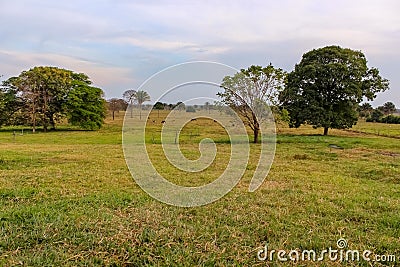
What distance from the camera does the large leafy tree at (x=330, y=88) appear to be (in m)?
25.7

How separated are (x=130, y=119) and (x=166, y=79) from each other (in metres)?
2.91

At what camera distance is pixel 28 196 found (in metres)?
6.05

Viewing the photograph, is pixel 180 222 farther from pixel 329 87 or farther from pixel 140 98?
pixel 329 87

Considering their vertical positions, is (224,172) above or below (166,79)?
below

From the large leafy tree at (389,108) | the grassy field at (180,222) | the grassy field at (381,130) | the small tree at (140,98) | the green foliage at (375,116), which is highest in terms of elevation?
the large leafy tree at (389,108)

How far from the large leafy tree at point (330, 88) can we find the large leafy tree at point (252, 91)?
4.60 meters

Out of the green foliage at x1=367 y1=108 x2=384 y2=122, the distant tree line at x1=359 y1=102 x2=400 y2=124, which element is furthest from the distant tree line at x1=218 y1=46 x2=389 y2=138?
the green foliage at x1=367 y1=108 x2=384 y2=122

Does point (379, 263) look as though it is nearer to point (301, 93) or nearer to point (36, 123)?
point (301, 93)

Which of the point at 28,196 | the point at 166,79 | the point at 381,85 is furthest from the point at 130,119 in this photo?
the point at 381,85

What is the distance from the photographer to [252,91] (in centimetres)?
2083

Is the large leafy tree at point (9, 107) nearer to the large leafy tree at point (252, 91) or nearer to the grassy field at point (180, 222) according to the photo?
the large leafy tree at point (252, 91)

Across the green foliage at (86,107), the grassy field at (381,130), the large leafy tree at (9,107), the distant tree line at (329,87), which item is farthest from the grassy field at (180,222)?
the large leafy tree at (9,107)

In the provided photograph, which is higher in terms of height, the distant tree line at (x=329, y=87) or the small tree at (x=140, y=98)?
the distant tree line at (x=329, y=87)

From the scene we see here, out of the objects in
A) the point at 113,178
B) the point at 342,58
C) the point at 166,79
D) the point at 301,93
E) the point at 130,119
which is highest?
the point at 342,58
